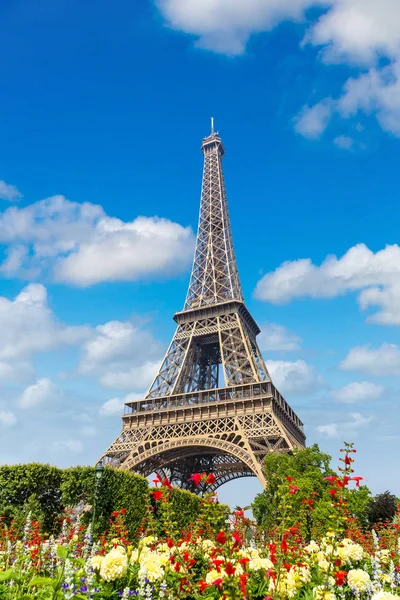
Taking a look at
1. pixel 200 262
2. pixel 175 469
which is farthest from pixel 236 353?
pixel 200 262

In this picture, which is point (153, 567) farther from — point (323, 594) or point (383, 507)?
point (383, 507)

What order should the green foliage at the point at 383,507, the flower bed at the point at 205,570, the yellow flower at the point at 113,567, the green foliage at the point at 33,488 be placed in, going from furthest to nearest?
1. the green foliage at the point at 383,507
2. the green foliage at the point at 33,488
3. the yellow flower at the point at 113,567
4. the flower bed at the point at 205,570

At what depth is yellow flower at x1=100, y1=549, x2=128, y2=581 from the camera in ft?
16.8

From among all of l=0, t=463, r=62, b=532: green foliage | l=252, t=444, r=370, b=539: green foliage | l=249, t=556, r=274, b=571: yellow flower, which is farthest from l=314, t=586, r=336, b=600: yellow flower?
l=252, t=444, r=370, b=539: green foliage

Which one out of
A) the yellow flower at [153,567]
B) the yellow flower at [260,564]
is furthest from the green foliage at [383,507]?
the yellow flower at [153,567]

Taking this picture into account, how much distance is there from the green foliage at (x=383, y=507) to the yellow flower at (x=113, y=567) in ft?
108

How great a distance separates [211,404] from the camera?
3791 cm

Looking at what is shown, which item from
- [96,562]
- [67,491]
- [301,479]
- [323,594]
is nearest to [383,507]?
[301,479]

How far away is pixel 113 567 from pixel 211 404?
33.3m

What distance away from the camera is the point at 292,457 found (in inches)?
1196

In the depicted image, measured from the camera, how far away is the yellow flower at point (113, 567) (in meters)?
5.12

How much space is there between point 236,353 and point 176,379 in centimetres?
600

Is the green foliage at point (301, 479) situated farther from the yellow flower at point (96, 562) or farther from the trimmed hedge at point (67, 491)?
the yellow flower at point (96, 562)

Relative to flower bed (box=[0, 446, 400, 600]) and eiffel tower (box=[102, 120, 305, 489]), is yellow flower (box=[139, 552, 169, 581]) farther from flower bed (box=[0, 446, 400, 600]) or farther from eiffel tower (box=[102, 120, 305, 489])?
eiffel tower (box=[102, 120, 305, 489])
